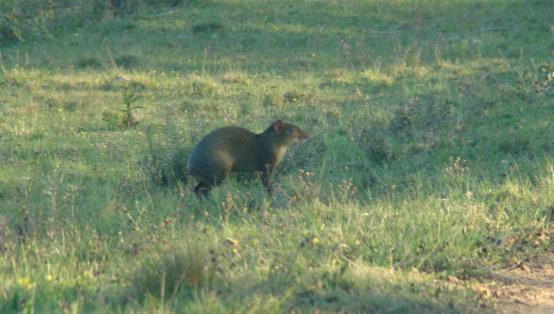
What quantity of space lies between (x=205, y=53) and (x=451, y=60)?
3.79 metres

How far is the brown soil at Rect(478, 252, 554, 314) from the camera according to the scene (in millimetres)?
4938

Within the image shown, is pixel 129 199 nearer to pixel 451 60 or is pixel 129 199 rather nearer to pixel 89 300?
pixel 89 300

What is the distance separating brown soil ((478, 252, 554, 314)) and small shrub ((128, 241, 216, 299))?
1.48 metres

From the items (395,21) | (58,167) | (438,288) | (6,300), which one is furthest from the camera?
(395,21)

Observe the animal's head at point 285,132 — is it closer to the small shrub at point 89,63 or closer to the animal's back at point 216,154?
the animal's back at point 216,154

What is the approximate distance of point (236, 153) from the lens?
24.6 ft

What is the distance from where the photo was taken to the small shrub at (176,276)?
4551 mm

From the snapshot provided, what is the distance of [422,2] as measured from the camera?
61.3 ft

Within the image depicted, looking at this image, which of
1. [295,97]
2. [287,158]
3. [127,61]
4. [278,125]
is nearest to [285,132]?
[278,125]

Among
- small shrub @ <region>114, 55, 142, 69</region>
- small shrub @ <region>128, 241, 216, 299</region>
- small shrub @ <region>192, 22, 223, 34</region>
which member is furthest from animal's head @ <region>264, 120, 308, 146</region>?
small shrub @ <region>192, 22, 223, 34</region>

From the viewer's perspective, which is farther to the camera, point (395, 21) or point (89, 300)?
point (395, 21)

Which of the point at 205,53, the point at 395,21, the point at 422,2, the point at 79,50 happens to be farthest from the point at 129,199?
the point at 422,2

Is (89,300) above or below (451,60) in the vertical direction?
above

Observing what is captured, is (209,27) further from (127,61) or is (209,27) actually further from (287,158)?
(287,158)
